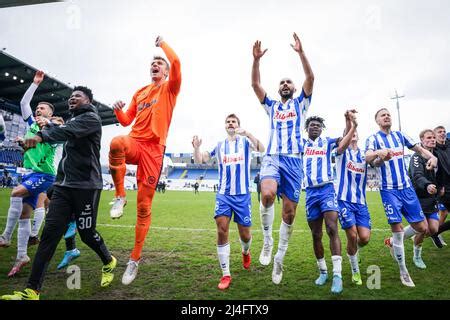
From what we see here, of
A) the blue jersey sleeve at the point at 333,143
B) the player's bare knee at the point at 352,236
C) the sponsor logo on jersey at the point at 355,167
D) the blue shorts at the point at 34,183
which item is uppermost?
the blue jersey sleeve at the point at 333,143

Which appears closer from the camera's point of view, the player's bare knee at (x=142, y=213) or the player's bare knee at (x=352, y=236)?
the player's bare knee at (x=142, y=213)

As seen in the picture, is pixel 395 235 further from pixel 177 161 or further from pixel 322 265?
pixel 177 161

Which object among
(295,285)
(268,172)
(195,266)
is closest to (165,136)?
(268,172)

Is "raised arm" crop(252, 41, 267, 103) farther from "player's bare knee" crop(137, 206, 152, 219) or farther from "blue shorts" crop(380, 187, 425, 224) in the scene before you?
"blue shorts" crop(380, 187, 425, 224)

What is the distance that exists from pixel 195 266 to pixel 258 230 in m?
4.38

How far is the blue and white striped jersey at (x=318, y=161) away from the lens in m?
4.55

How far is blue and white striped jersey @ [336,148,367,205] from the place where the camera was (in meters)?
4.78

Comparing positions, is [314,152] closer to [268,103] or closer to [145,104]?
[268,103]

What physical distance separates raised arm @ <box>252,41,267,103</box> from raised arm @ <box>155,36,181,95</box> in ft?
4.12

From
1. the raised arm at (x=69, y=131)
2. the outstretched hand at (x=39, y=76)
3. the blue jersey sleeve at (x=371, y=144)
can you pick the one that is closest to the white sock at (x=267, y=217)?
the blue jersey sleeve at (x=371, y=144)

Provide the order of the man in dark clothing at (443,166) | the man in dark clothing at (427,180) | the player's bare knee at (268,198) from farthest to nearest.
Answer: the man in dark clothing at (443,166), the man in dark clothing at (427,180), the player's bare knee at (268,198)

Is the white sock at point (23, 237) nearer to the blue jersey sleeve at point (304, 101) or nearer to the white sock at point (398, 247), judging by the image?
the blue jersey sleeve at point (304, 101)

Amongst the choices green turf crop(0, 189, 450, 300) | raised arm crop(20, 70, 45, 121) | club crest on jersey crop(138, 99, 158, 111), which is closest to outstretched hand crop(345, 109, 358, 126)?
green turf crop(0, 189, 450, 300)

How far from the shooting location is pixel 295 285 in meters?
4.02
